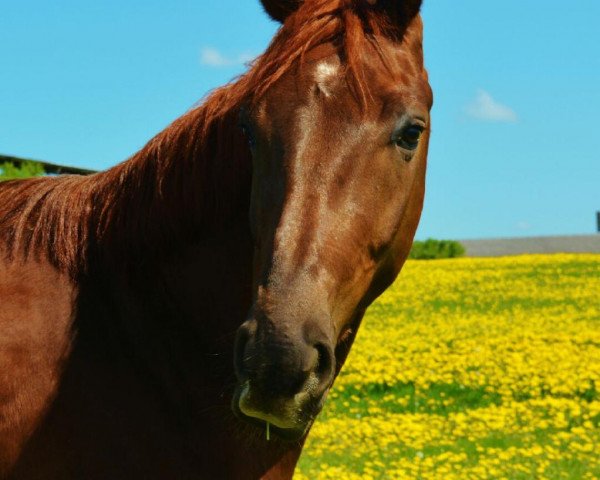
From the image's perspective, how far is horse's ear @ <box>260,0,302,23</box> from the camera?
3012 millimetres

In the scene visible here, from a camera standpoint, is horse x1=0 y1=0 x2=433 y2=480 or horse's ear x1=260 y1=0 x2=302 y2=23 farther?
horse's ear x1=260 y1=0 x2=302 y2=23

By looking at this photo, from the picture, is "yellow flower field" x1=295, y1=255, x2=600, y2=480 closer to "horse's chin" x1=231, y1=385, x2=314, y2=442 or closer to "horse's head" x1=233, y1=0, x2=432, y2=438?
"horse's chin" x1=231, y1=385, x2=314, y2=442

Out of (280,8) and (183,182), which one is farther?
(280,8)

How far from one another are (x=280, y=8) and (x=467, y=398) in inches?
307

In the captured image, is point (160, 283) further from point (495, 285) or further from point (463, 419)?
point (495, 285)

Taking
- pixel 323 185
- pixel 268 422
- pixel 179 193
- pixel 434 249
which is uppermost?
pixel 323 185

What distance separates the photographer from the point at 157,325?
288cm

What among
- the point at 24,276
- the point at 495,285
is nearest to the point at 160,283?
the point at 24,276

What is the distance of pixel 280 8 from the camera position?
120 inches

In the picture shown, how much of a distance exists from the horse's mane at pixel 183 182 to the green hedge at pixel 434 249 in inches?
1426

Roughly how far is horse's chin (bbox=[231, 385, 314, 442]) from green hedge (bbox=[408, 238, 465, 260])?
3659cm

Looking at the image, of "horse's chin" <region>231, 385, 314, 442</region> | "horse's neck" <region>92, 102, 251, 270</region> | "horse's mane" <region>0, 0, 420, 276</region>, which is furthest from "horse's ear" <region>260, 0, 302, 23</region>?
"horse's chin" <region>231, 385, 314, 442</region>

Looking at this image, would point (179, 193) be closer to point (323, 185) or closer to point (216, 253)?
point (216, 253)

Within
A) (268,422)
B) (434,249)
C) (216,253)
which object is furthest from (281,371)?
(434,249)
